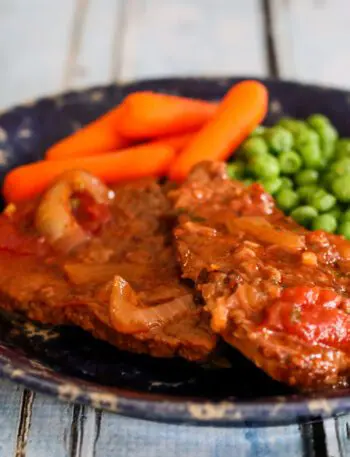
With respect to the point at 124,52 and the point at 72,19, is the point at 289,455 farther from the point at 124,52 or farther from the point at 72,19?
the point at 72,19

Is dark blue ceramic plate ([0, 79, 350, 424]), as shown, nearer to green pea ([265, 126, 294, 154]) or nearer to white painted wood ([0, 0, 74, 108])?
green pea ([265, 126, 294, 154])

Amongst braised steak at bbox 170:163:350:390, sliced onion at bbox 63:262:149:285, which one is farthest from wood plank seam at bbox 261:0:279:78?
sliced onion at bbox 63:262:149:285

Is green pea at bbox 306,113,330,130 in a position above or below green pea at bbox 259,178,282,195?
above

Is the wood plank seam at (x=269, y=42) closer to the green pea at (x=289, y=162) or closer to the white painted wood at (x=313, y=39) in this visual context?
the white painted wood at (x=313, y=39)

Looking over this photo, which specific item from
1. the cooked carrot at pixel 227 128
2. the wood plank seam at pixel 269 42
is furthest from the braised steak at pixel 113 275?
the wood plank seam at pixel 269 42

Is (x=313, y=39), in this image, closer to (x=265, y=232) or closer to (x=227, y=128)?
(x=227, y=128)

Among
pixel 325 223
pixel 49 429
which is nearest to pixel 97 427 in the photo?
pixel 49 429
